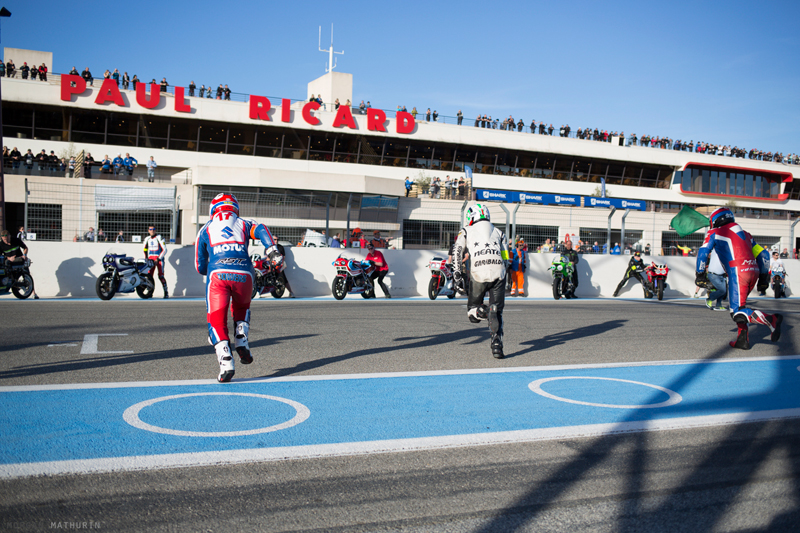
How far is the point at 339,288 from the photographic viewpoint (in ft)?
52.7

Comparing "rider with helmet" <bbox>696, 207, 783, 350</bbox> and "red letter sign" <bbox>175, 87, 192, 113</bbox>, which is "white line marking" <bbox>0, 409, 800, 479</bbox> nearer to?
"rider with helmet" <bbox>696, 207, 783, 350</bbox>

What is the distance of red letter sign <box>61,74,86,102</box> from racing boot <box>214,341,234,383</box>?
3592 centimetres

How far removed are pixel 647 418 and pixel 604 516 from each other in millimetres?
2048

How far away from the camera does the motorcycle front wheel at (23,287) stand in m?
14.0

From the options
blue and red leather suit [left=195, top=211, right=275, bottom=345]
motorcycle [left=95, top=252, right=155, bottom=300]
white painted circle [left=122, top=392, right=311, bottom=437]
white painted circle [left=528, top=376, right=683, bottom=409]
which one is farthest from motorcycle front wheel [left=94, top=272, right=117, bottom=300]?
white painted circle [left=528, top=376, right=683, bottom=409]

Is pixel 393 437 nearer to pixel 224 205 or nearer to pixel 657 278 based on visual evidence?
pixel 224 205

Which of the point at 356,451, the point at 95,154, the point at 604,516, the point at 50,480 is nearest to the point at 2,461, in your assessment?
the point at 50,480

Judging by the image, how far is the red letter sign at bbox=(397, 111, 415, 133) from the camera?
144ft

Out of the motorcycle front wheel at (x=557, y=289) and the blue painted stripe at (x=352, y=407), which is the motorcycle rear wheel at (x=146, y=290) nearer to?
the blue painted stripe at (x=352, y=407)

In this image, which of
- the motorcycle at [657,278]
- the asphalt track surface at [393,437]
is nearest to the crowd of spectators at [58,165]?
the asphalt track surface at [393,437]

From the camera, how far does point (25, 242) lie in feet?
49.6

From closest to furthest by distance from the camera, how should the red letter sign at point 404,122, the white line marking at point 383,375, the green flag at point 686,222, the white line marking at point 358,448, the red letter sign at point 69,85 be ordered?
1. the white line marking at point 358,448
2. the white line marking at point 383,375
3. the green flag at point 686,222
4. the red letter sign at point 69,85
5. the red letter sign at point 404,122

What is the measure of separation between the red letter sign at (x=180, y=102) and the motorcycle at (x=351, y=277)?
26647 mm

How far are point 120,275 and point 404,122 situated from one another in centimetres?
3225
